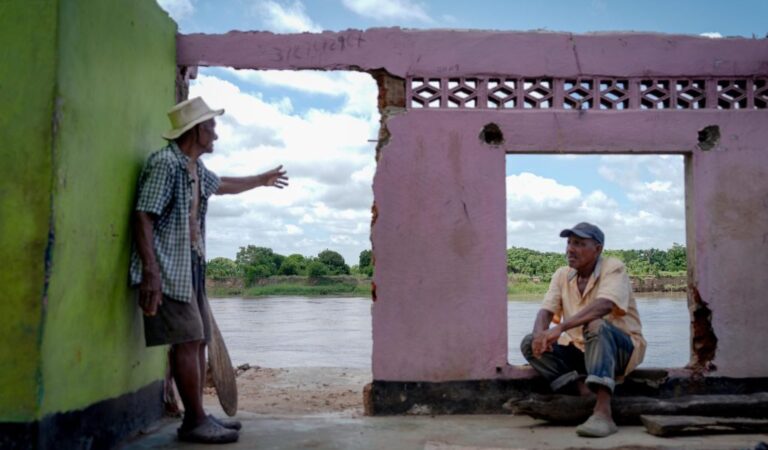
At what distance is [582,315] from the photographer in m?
4.61

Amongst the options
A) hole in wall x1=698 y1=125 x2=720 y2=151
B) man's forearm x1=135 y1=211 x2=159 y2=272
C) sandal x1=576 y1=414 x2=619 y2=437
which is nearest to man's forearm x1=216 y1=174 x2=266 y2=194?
man's forearm x1=135 y1=211 x2=159 y2=272

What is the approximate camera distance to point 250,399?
6.53 metres

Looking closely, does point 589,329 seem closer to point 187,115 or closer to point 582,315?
point 582,315

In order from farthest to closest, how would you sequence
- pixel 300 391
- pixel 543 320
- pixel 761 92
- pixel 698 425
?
pixel 300 391 → pixel 761 92 → pixel 543 320 → pixel 698 425

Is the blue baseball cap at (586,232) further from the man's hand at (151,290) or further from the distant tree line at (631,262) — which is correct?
the distant tree line at (631,262)

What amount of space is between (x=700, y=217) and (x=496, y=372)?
5.96 feet

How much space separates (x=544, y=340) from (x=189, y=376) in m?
2.17

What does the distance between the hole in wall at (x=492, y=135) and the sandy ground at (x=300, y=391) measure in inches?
84.8

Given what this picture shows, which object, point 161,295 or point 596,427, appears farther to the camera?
point 596,427

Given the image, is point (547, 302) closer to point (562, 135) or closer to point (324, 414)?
point (562, 135)

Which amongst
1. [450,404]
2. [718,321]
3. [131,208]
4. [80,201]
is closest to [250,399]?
[450,404]

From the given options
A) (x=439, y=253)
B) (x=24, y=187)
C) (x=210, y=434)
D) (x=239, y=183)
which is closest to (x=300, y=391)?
(x=439, y=253)

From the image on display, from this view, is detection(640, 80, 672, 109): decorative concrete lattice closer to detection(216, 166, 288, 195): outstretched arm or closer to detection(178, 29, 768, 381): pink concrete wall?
detection(178, 29, 768, 381): pink concrete wall

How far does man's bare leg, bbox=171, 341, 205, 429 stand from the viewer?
412 cm
